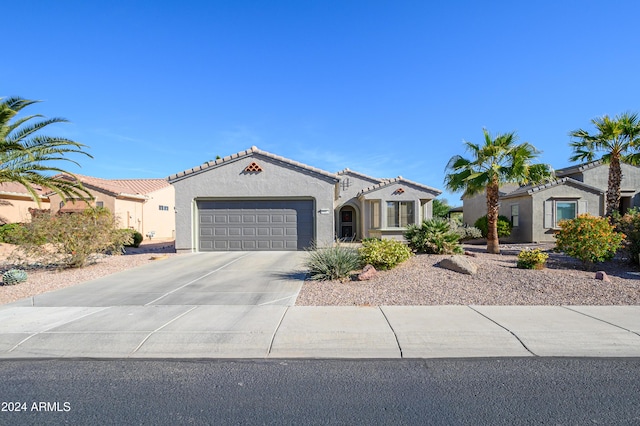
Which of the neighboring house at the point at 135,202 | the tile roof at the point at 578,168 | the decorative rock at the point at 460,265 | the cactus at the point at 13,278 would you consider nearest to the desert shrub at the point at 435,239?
the decorative rock at the point at 460,265

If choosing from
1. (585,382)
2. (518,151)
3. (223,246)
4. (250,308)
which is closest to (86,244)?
(223,246)

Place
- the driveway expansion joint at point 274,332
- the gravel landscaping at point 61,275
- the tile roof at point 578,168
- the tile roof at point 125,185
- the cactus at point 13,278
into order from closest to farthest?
the driveway expansion joint at point 274,332
the gravel landscaping at point 61,275
the cactus at point 13,278
the tile roof at point 578,168
the tile roof at point 125,185

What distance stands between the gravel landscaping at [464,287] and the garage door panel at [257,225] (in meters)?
5.83

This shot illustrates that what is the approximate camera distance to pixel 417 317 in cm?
611

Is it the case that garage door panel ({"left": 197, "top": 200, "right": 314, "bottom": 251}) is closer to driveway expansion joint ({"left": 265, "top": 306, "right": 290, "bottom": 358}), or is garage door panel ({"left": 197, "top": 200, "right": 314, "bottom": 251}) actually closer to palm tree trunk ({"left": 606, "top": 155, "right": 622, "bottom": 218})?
driveway expansion joint ({"left": 265, "top": 306, "right": 290, "bottom": 358})

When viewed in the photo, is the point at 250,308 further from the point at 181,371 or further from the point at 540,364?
the point at 540,364

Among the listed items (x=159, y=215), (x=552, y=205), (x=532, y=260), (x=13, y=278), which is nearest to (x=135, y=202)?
(x=159, y=215)

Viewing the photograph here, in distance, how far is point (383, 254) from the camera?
9.70 m

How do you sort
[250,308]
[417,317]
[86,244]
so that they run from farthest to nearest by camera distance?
[86,244] → [250,308] → [417,317]

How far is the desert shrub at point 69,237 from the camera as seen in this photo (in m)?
10.7

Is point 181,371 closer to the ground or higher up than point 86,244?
closer to the ground

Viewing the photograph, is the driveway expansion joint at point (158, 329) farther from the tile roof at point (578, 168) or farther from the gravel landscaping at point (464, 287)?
the tile roof at point (578, 168)

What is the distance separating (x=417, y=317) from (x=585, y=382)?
2.54 m

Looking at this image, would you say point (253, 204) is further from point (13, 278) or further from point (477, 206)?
point (477, 206)
